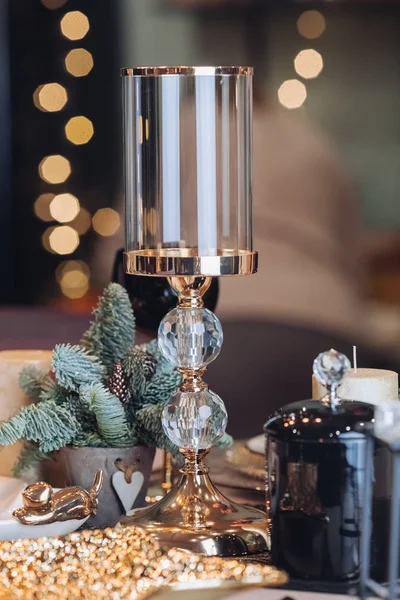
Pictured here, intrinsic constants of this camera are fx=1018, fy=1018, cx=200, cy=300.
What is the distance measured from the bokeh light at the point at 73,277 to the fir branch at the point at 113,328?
38.0 inches

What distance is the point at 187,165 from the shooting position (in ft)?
2.35

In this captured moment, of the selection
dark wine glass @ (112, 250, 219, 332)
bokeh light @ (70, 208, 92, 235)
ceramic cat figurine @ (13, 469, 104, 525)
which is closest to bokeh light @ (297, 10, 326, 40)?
bokeh light @ (70, 208, 92, 235)

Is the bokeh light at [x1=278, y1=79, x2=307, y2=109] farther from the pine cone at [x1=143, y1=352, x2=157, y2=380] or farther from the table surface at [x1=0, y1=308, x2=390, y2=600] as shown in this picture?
the pine cone at [x1=143, y1=352, x2=157, y2=380]

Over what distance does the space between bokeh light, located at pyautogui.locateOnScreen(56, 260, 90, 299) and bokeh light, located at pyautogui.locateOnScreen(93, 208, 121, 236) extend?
0.07m

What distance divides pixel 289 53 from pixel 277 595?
3.80ft

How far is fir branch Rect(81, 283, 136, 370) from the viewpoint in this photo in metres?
0.80

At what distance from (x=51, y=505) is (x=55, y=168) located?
3.75 feet

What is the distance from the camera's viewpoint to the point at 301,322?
1.59 metres

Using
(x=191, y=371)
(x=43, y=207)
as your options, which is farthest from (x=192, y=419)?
(x=43, y=207)

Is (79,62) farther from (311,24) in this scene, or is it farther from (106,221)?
(311,24)

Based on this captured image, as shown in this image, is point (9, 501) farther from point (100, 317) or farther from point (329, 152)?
point (329, 152)

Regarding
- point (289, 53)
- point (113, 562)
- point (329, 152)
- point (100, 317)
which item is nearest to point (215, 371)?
point (329, 152)

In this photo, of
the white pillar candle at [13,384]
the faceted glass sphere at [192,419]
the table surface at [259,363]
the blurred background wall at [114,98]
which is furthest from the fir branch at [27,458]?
the blurred background wall at [114,98]

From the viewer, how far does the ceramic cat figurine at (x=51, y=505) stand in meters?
0.67
